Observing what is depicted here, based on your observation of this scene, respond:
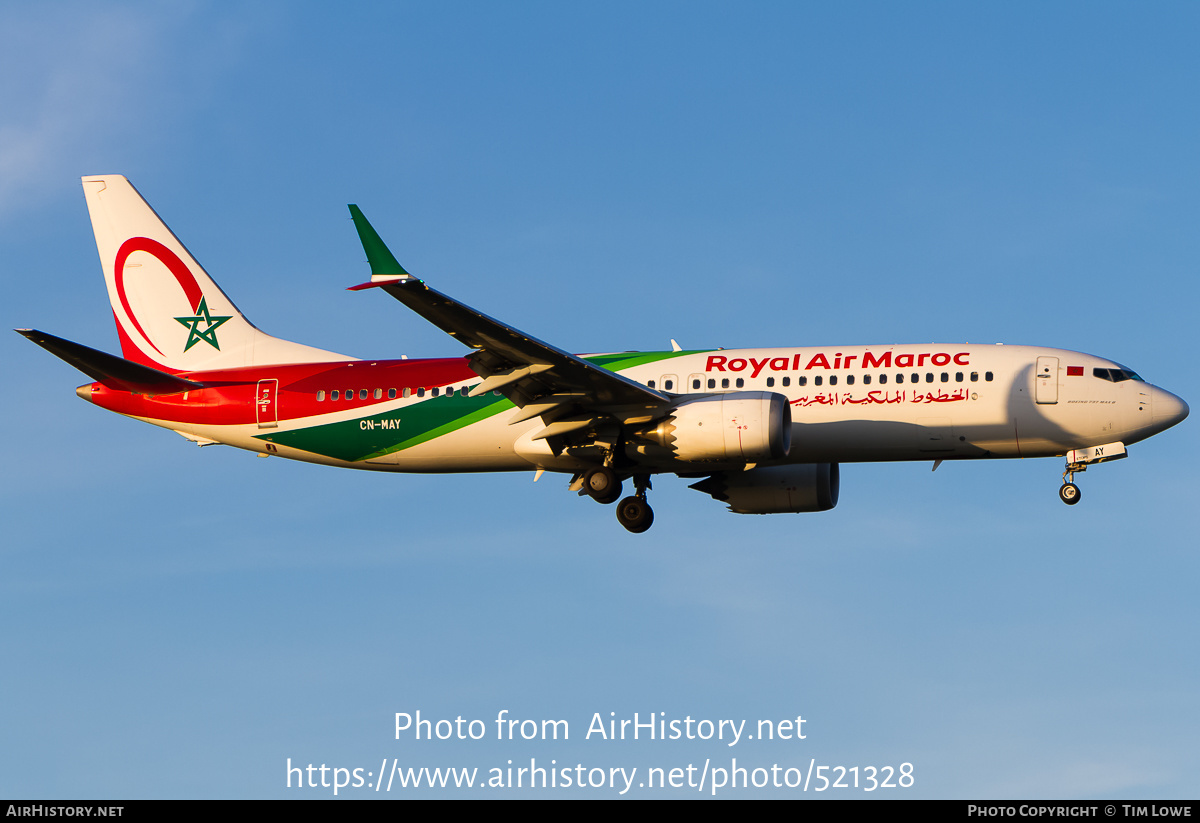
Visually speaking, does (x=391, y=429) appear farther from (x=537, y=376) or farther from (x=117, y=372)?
(x=117, y=372)

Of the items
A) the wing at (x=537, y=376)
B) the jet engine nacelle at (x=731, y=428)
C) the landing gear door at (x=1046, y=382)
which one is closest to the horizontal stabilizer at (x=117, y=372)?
the wing at (x=537, y=376)

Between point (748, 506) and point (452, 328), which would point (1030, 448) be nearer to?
point (748, 506)

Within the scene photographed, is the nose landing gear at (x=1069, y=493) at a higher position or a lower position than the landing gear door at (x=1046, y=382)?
lower

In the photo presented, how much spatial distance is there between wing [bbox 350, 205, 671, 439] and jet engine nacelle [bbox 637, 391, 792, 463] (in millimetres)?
683

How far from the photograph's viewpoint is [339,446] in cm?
3750

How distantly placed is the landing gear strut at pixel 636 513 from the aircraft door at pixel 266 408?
9.36 meters

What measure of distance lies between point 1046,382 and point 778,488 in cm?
773

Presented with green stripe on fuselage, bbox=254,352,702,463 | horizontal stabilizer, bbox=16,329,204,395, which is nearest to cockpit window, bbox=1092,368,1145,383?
green stripe on fuselage, bbox=254,352,702,463

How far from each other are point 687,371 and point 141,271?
1666 cm

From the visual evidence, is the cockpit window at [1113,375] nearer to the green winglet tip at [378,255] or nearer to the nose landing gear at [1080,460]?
the nose landing gear at [1080,460]

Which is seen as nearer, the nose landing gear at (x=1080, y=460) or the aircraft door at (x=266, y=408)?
the nose landing gear at (x=1080, y=460)

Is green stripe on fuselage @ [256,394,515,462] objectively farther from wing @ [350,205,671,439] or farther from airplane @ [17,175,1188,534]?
wing @ [350,205,671,439]

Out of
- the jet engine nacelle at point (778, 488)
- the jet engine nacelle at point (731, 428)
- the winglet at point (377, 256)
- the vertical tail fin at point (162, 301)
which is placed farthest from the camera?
the vertical tail fin at point (162, 301)

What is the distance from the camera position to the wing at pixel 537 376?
98.2ft
